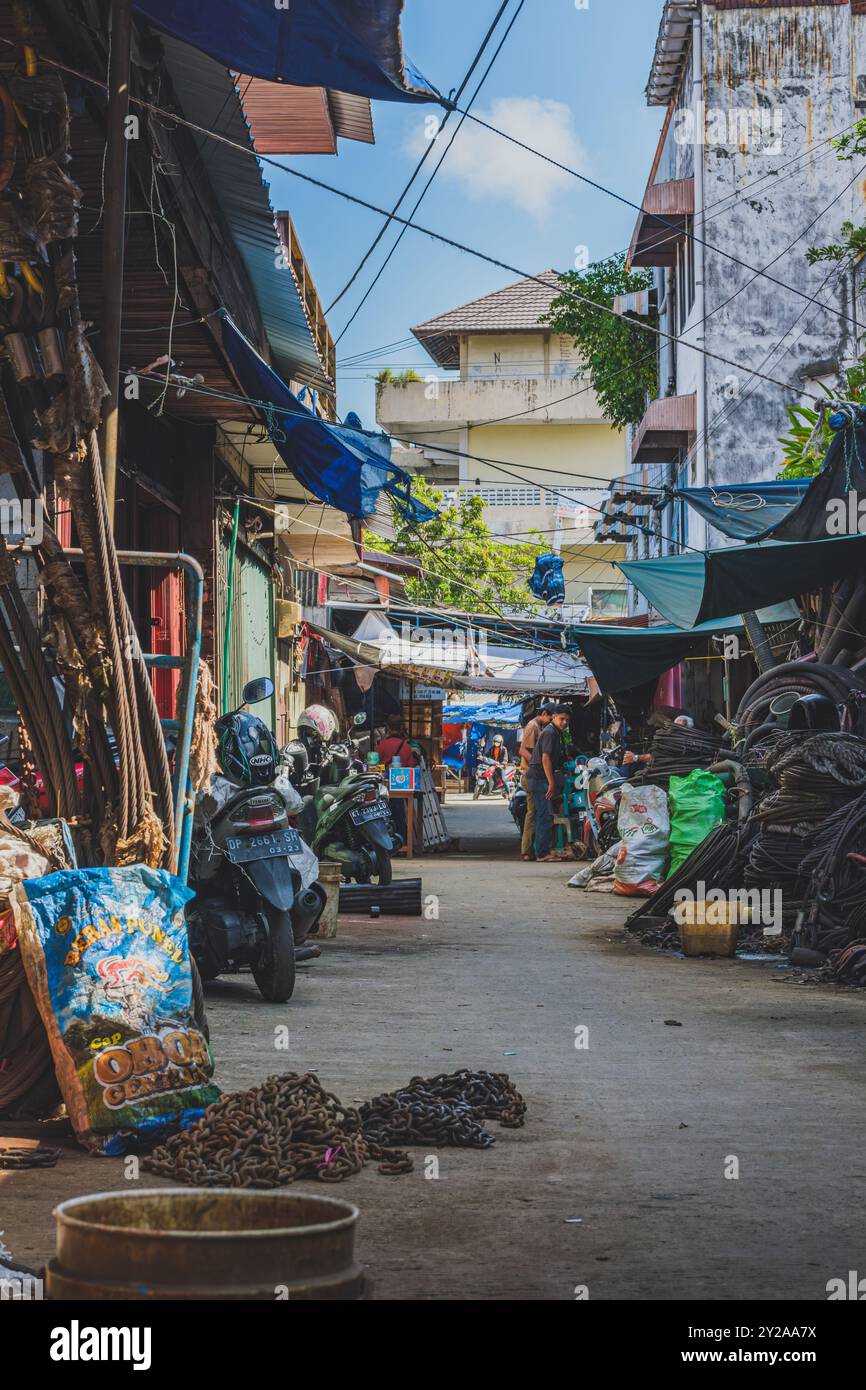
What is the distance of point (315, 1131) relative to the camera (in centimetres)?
513

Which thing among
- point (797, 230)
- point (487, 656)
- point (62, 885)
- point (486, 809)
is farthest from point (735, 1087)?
point (486, 809)

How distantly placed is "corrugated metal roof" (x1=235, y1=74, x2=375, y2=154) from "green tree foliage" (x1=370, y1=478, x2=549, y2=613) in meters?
18.5

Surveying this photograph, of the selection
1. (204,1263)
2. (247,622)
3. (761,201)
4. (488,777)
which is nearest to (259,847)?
(204,1263)

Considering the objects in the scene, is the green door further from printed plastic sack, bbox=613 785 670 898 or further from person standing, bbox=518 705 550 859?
person standing, bbox=518 705 550 859

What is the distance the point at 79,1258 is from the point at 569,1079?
162 inches

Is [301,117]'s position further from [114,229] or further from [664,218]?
[664,218]

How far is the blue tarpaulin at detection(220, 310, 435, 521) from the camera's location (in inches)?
432

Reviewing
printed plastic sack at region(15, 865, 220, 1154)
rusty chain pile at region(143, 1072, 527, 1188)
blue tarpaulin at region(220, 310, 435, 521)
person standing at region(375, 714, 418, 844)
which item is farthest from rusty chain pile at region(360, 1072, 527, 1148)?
person standing at region(375, 714, 418, 844)

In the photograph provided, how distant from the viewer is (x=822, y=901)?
10141 millimetres

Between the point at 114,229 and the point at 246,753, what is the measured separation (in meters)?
3.54

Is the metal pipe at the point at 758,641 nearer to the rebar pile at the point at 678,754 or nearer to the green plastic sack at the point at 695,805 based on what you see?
the rebar pile at the point at 678,754

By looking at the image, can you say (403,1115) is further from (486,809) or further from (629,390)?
(486,809)

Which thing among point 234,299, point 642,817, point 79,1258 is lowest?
point 642,817

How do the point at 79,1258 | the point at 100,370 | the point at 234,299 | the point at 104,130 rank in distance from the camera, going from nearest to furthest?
1. the point at 79,1258
2. the point at 100,370
3. the point at 104,130
4. the point at 234,299
